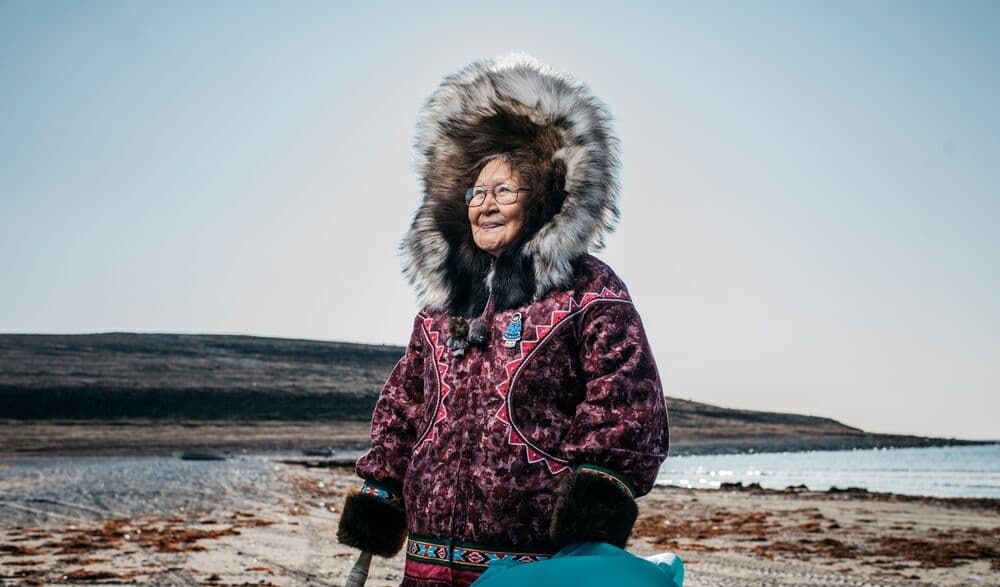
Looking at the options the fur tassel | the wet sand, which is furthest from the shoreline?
the fur tassel

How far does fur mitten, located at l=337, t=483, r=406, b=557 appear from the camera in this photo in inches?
99.0

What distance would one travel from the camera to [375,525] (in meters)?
2.52

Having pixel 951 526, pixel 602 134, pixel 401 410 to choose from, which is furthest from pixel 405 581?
pixel 951 526

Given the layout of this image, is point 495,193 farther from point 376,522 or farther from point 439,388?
point 376,522

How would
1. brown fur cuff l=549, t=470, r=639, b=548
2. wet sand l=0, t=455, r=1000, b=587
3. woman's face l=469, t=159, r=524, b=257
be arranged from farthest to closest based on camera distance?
wet sand l=0, t=455, r=1000, b=587, woman's face l=469, t=159, r=524, b=257, brown fur cuff l=549, t=470, r=639, b=548

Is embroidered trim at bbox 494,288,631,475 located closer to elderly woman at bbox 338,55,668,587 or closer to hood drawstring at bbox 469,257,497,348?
elderly woman at bbox 338,55,668,587

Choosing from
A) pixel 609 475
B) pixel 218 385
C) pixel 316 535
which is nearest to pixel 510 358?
pixel 609 475

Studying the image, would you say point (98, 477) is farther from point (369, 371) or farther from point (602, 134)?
point (369, 371)

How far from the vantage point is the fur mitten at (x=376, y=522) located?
252cm

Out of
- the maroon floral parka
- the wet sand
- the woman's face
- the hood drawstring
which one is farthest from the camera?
the wet sand

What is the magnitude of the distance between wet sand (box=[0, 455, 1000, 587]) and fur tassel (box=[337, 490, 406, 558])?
364 cm

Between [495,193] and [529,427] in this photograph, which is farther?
[495,193]

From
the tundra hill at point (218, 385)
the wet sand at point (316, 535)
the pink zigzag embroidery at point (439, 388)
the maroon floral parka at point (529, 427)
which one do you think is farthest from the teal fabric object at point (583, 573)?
the tundra hill at point (218, 385)

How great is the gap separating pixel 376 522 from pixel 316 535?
6.66 metres
